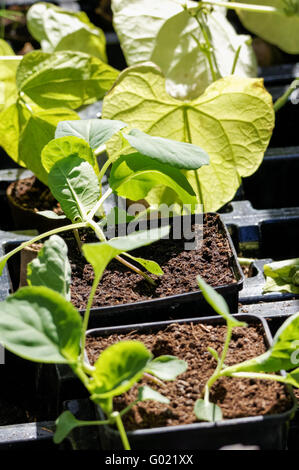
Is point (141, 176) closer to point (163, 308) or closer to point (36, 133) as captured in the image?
point (163, 308)

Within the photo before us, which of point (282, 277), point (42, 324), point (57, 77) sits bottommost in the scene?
point (282, 277)

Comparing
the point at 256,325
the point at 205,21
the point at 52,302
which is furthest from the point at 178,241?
the point at 205,21

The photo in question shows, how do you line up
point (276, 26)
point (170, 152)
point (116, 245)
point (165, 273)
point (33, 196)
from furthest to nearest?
point (276, 26) < point (33, 196) < point (165, 273) < point (170, 152) < point (116, 245)

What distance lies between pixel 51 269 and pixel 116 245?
0.10 metres

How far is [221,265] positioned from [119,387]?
28 cm

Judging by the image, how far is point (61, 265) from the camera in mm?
560

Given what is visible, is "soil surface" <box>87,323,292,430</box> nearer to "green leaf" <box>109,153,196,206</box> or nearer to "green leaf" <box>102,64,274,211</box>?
"green leaf" <box>109,153,196,206</box>

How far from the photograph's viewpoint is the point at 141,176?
73 cm

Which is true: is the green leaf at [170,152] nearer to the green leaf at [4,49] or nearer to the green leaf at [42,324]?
the green leaf at [42,324]

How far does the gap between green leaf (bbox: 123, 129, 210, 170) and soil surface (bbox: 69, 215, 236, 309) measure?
14 centimetres

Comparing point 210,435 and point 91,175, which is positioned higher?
point 91,175

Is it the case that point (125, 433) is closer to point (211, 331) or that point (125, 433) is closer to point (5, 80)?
point (211, 331)

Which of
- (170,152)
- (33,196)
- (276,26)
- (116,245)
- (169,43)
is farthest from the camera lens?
(276,26)

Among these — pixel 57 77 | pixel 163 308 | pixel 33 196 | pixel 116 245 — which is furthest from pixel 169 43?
pixel 116 245
